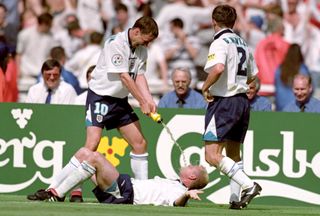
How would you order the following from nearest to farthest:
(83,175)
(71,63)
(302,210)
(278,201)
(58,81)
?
(83,175) → (302,210) → (278,201) → (58,81) → (71,63)

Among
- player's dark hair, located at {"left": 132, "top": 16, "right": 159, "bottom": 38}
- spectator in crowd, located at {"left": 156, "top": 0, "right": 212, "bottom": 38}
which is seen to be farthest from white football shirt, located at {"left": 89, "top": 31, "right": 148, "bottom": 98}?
spectator in crowd, located at {"left": 156, "top": 0, "right": 212, "bottom": 38}

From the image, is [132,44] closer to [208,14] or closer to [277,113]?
[277,113]

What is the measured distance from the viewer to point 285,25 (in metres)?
24.3

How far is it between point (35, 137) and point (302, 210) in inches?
149

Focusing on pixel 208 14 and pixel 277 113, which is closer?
pixel 277 113

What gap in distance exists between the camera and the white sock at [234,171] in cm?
1488

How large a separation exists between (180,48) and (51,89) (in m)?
5.32

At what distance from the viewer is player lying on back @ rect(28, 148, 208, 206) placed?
1473 cm

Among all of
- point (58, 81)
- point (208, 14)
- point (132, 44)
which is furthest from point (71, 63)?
point (132, 44)

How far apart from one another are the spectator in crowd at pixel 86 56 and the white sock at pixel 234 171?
8177 millimetres

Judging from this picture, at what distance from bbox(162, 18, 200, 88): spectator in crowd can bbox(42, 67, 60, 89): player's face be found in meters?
5.07

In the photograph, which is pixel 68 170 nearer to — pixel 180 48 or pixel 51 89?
pixel 51 89

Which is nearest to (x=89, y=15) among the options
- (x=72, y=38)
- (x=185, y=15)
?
(x=72, y=38)

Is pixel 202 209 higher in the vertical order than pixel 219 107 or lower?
lower
